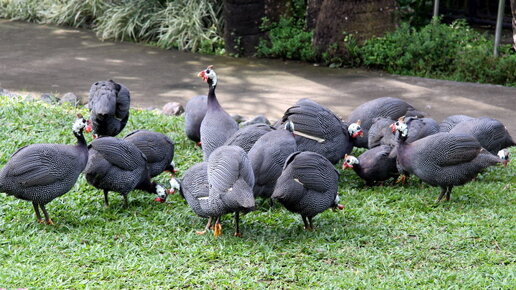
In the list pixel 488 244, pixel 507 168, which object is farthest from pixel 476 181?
pixel 488 244

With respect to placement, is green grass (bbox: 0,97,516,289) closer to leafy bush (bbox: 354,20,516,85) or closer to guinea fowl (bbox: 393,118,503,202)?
guinea fowl (bbox: 393,118,503,202)

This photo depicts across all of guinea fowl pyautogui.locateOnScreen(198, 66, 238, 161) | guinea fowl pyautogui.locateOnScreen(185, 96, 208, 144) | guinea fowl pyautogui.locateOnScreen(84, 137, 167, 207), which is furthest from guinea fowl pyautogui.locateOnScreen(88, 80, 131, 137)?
guinea fowl pyautogui.locateOnScreen(84, 137, 167, 207)

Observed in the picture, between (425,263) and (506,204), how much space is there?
1.54m

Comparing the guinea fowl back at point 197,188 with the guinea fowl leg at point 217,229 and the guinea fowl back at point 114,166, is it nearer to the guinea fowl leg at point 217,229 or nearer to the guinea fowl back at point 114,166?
the guinea fowl leg at point 217,229

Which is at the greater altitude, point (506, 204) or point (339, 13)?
point (339, 13)

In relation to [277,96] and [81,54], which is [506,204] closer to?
[277,96]

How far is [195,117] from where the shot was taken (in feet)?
25.2

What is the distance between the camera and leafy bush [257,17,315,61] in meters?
11.6

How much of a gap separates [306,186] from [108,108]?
260 centimetres

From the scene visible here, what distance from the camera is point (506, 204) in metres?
6.27

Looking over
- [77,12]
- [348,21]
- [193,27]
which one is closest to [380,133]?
[348,21]

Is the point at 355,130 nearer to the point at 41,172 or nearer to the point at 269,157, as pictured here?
the point at 269,157

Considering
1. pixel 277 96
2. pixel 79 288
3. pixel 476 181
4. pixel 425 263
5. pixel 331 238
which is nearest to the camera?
pixel 79 288

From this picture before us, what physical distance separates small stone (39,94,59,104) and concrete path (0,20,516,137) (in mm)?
451
